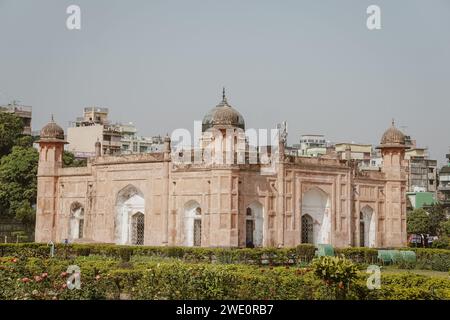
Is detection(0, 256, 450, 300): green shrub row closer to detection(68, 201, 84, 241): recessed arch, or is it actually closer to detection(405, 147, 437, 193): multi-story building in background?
detection(68, 201, 84, 241): recessed arch

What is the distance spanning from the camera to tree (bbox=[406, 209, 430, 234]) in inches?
2100

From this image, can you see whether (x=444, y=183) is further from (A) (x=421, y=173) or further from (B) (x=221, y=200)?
(B) (x=221, y=200)

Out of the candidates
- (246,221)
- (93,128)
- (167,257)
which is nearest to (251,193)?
(246,221)

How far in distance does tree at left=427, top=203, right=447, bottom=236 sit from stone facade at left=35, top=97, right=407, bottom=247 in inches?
800

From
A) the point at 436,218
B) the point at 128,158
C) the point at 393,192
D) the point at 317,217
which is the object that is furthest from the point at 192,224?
the point at 436,218

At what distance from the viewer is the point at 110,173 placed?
33469mm

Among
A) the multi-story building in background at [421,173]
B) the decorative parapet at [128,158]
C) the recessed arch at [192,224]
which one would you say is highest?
the multi-story building in background at [421,173]

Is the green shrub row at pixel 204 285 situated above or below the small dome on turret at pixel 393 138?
below

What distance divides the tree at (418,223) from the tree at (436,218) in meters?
0.72

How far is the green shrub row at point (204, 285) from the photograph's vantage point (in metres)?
13.8

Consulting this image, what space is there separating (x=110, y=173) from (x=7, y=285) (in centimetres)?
1929

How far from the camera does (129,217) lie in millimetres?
33188

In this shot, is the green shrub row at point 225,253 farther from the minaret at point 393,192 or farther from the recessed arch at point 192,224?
the minaret at point 393,192

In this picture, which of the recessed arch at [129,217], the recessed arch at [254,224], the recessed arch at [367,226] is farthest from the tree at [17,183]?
the recessed arch at [367,226]
